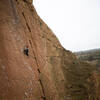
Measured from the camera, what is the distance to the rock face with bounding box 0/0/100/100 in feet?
23.9

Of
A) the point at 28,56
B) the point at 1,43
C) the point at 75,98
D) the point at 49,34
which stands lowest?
the point at 75,98

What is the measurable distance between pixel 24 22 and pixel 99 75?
13883 millimetres

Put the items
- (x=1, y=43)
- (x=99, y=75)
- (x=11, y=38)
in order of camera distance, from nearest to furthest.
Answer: (x=1, y=43), (x=11, y=38), (x=99, y=75)

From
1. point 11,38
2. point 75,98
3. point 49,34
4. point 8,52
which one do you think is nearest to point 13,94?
point 8,52

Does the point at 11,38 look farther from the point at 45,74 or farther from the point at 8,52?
the point at 45,74

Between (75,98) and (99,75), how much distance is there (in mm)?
6111

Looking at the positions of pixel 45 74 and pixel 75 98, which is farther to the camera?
pixel 75 98

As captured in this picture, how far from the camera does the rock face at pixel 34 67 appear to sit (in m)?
7.27

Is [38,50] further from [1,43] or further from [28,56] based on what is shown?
[1,43]

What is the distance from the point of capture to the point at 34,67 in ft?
30.7

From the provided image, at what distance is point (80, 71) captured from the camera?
14.8 meters

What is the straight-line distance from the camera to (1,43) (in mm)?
7508

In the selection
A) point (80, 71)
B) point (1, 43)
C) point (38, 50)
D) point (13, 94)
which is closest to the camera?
point (13, 94)

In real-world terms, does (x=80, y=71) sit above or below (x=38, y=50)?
below
